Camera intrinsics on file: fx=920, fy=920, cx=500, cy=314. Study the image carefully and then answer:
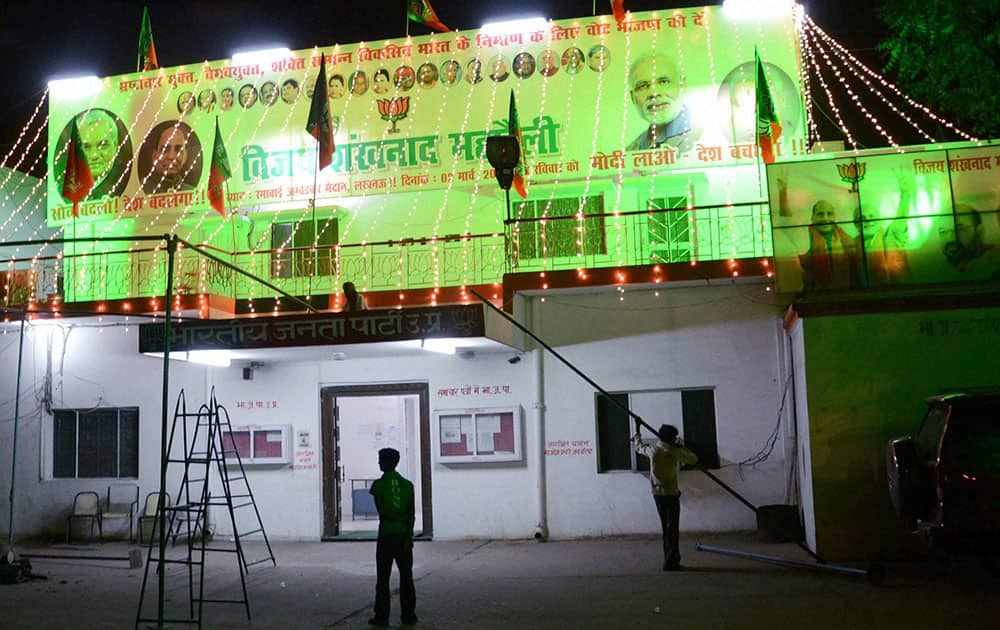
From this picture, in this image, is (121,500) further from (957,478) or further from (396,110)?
(957,478)

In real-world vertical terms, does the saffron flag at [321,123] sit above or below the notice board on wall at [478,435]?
above

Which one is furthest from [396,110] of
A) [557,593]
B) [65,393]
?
[557,593]

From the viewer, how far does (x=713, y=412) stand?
14.2 metres

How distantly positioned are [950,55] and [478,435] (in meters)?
11.1

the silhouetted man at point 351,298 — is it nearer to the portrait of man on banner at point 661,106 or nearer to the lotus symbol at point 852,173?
the portrait of man on banner at point 661,106

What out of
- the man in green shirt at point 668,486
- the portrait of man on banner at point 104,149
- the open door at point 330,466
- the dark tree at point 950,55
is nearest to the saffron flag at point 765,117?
the dark tree at point 950,55

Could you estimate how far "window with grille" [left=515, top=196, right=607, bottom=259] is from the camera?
55.3 ft

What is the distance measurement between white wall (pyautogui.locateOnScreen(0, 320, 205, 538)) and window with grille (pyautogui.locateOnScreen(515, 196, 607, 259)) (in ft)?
20.8

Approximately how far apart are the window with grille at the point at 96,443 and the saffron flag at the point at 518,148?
7.71 meters

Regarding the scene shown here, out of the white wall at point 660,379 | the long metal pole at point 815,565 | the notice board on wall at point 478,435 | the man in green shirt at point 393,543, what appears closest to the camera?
the man in green shirt at point 393,543

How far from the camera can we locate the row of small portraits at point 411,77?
17109 millimetres

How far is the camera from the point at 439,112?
1750 cm

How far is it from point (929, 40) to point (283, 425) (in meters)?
13.8

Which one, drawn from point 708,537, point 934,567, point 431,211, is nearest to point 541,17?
point 431,211
